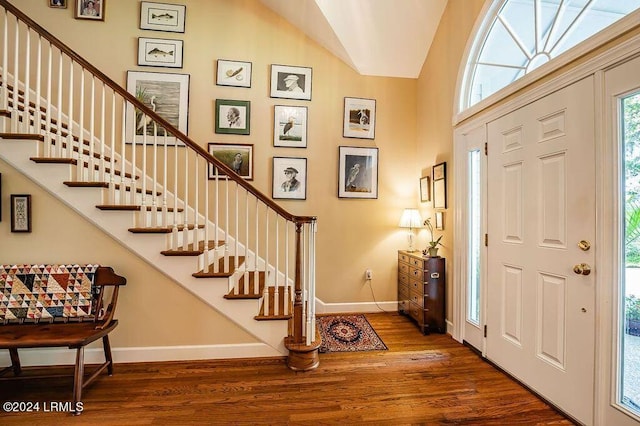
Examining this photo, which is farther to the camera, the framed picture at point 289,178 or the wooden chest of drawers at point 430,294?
the framed picture at point 289,178

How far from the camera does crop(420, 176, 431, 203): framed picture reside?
3357 millimetres

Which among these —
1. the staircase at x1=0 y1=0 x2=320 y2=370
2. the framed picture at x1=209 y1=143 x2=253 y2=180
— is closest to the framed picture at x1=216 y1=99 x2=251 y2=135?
the framed picture at x1=209 y1=143 x2=253 y2=180

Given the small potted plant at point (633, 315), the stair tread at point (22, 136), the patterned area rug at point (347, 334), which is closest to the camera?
the small potted plant at point (633, 315)

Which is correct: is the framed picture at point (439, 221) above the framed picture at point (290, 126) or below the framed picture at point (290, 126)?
below

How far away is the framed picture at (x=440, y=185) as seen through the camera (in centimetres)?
302

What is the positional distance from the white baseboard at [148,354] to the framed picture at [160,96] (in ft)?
7.10

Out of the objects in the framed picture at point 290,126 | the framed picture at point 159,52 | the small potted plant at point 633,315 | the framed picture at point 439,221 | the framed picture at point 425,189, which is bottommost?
the small potted plant at point 633,315

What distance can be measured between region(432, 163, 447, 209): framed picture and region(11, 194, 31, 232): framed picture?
11.9 feet

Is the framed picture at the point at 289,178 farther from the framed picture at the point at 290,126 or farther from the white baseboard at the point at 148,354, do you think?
the white baseboard at the point at 148,354

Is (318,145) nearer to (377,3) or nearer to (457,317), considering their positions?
(377,3)

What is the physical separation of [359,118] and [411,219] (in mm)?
1431

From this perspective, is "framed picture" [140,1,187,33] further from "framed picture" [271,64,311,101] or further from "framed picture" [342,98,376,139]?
"framed picture" [342,98,376,139]

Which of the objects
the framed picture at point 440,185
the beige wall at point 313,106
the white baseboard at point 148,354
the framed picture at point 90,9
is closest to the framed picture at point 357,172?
the beige wall at point 313,106

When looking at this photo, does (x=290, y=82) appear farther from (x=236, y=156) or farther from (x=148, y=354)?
(x=148, y=354)
